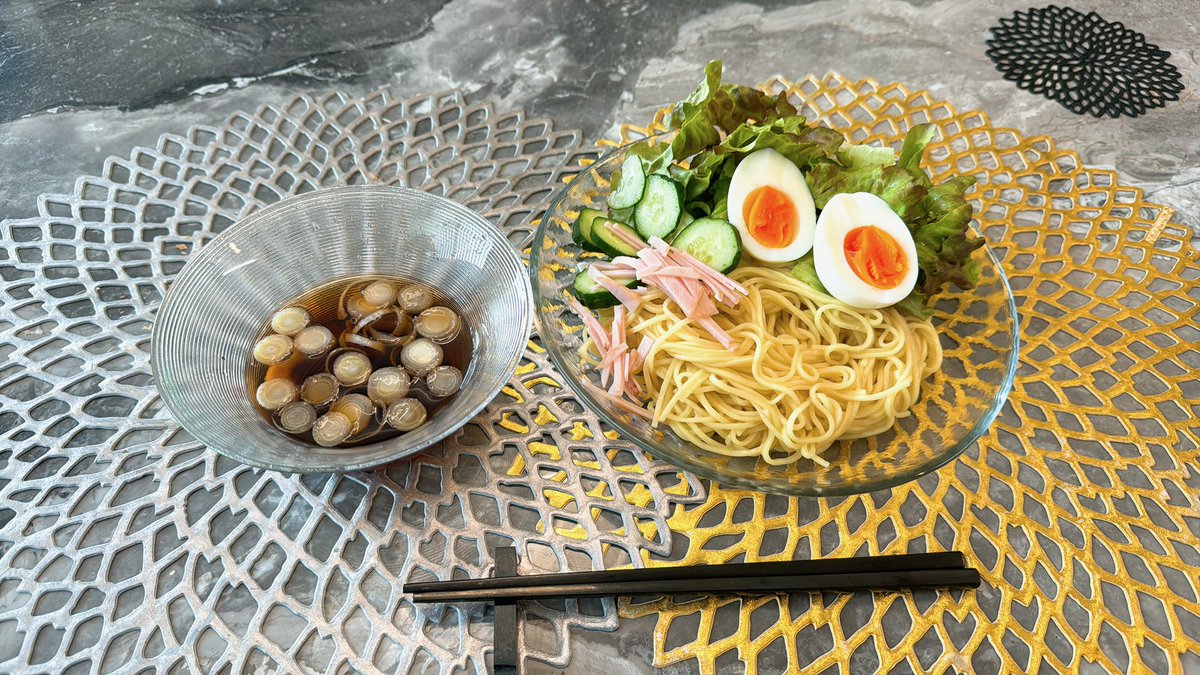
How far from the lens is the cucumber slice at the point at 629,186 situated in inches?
80.5

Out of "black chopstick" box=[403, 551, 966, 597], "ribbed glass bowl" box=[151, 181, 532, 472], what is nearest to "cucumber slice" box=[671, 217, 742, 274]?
"ribbed glass bowl" box=[151, 181, 532, 472]

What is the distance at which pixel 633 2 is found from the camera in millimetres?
3150

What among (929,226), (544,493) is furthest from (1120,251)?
(544,493)

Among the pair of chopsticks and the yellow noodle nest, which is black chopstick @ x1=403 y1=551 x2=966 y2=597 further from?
the yellow noodle nest

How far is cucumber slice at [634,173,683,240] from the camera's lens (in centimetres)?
198

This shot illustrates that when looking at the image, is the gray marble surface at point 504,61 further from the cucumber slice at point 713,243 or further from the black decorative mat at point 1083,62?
the cucumber slice at point 713,243

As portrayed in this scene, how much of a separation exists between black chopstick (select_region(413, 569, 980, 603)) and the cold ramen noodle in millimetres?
290

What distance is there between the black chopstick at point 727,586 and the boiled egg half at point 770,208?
2.77ft

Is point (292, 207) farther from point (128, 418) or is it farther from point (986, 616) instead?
point (986, 616)

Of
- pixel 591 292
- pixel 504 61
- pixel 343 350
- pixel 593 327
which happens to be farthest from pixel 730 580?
pixel 504 61

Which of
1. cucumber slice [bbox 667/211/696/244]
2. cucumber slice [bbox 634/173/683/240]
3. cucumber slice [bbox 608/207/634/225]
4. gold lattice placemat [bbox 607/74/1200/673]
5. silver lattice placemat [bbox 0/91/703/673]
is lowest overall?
gold lattice placemat [bbox 607/74/1200/673]

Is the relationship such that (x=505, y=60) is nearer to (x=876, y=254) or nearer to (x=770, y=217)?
(x=770, y=217)

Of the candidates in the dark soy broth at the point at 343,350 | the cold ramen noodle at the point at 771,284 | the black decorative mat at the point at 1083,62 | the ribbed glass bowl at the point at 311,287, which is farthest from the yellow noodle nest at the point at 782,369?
the black decorative mat at the point at 1083,62

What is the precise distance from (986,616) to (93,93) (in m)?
3.45
